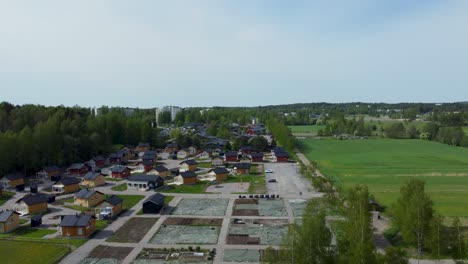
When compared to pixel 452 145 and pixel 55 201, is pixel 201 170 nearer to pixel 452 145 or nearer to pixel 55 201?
pixel 55 201

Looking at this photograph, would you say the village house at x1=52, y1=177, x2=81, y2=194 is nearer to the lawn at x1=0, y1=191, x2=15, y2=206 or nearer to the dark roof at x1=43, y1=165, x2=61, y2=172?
the lawn at x1=0, y1=191, x2=15, y2=206

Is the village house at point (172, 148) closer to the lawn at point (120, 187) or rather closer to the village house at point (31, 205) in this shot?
the lawn at point (120, 187)

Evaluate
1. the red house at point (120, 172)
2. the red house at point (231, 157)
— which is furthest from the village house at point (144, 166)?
the red house at point (231, 157)

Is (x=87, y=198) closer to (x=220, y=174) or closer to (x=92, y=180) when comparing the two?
(x=92, y=180)

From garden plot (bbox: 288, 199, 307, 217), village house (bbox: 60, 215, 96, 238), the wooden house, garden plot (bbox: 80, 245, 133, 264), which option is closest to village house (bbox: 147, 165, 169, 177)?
the wooden house

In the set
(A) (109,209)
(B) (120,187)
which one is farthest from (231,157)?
(A) (109,209)

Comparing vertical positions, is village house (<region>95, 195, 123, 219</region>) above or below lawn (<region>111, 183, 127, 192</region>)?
above
